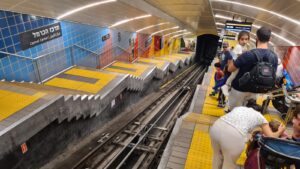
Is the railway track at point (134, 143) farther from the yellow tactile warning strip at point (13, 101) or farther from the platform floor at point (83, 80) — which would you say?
the yellow tactile warning strip at point (13, 101)

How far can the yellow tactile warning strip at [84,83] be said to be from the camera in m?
6.66

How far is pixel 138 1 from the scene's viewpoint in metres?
6.79

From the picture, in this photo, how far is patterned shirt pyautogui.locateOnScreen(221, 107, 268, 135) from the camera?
217cm

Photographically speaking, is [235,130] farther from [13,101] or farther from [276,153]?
[13,101]

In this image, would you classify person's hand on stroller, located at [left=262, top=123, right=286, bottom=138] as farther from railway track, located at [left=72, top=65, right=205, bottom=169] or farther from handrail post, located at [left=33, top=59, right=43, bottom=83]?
handrail post, located at [left=33, top=59, right=43, bottom=83]

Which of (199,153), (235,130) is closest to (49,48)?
(199,153)

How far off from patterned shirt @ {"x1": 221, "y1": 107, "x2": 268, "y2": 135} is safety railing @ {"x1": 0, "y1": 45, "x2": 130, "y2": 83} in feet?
19.6

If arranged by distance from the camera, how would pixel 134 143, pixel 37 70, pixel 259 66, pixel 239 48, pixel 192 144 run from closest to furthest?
pixel 259 66, pixel 192 144, pixel 239 48, pixel 134 143, pixel 37 70

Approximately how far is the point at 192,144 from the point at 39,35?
6084 mm

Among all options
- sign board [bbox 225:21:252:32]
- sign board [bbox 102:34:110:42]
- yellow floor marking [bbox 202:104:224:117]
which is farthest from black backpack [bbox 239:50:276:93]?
sign board [bbox 225:21:252:32]

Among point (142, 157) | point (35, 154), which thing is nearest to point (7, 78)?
point (35, 154)

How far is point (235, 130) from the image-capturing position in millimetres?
2156

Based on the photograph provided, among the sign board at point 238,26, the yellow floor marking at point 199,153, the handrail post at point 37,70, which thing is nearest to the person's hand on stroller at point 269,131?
the yellow floor marking at point 199,153

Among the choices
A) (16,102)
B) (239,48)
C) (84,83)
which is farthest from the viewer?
(84,83)
